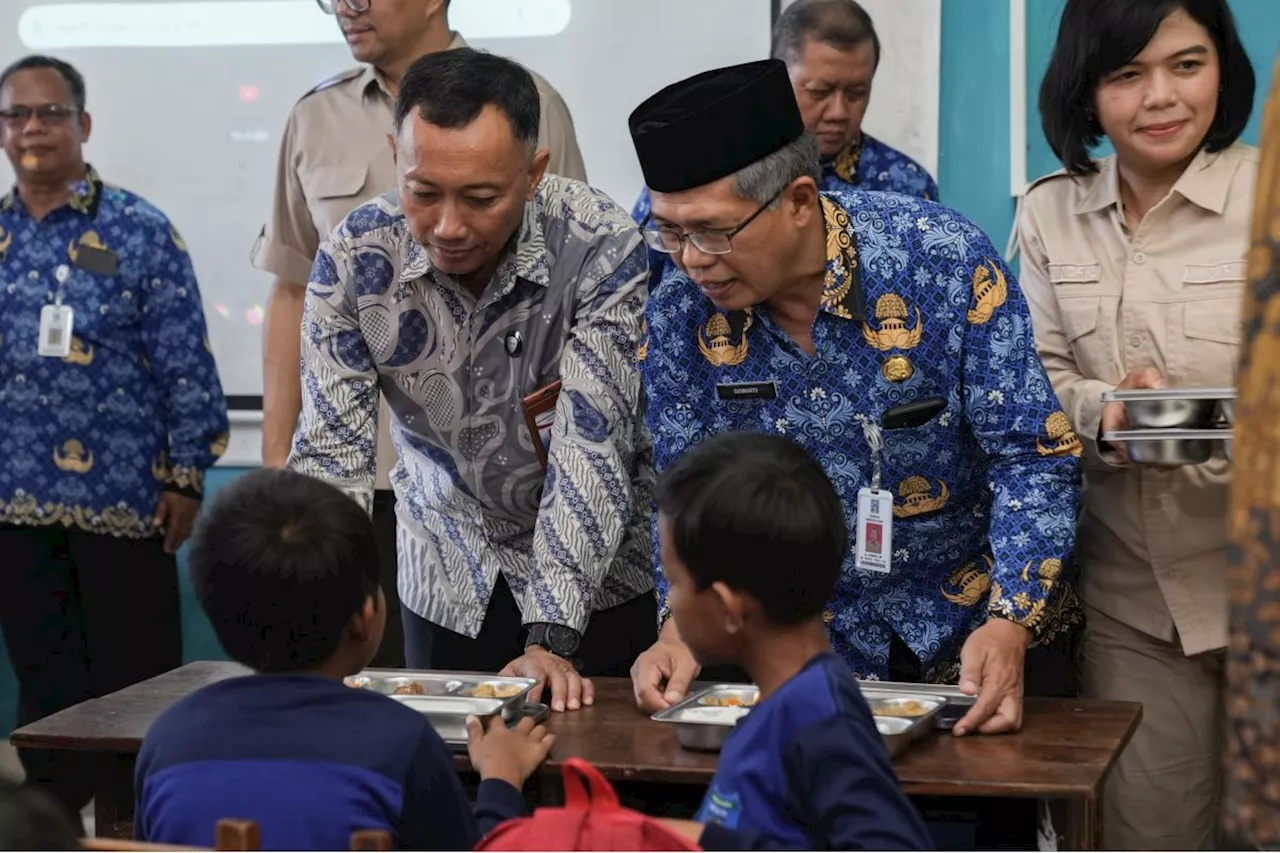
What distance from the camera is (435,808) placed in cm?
186

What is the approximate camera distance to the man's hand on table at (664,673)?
2361mm

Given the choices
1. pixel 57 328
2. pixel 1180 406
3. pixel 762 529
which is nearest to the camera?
pixel 762 529

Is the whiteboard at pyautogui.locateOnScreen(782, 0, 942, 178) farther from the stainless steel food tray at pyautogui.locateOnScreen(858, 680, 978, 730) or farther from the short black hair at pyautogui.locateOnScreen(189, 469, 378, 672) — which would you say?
the short black hair at pyautogui.locateOnScreen(189, 469, 378, 672)

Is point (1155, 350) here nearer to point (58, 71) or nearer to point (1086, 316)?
point (1086, 316)

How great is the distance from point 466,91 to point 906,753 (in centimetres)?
122

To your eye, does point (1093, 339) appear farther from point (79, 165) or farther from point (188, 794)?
point (79, 165)

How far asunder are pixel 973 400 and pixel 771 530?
2.43 feet

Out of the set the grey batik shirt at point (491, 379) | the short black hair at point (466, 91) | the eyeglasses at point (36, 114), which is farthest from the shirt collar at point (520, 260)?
the eyeglasses at point (36, 114)

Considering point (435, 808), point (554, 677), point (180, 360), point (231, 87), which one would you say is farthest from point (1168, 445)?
point (231, 87)

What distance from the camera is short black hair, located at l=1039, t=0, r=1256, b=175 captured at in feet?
8.32

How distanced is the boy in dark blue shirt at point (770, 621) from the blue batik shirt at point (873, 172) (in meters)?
1.97

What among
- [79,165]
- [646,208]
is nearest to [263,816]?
[646,208]

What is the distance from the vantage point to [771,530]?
5.89 feet

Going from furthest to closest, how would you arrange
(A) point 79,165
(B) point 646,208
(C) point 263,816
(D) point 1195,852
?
(A) point 79,165 → (B) point 646,208 → (D) point 1195,852 → (C) point 263,816
